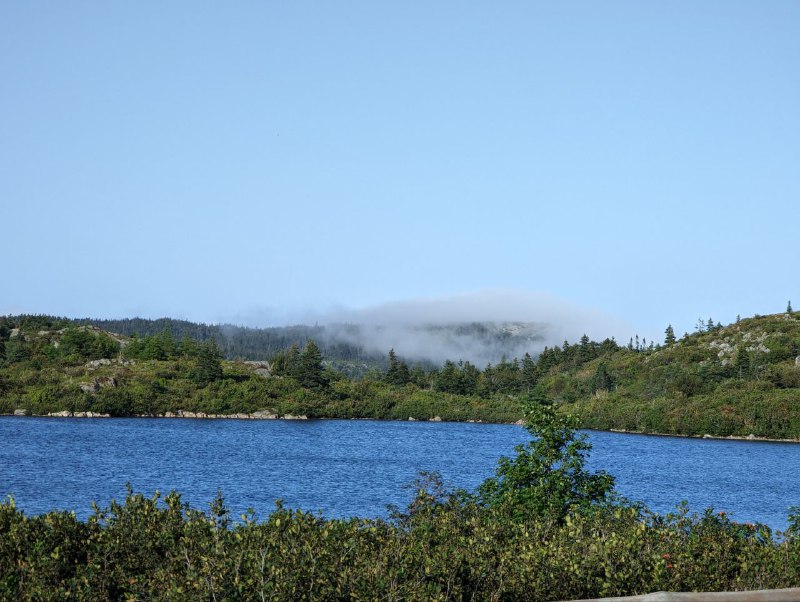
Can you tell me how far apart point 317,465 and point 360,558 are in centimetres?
6446

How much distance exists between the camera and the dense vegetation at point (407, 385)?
136 metres

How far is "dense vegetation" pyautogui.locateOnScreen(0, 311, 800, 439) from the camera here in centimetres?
13628

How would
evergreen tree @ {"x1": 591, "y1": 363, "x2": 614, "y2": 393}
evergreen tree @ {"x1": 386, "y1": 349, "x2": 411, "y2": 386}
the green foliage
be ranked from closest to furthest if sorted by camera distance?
1. the green foliage
2. evergreen tree @ {"x1": 591, "y1": 363, "x2": 614, "y2": 393}
3. evergreen tree @ {"x1": 386, "y1": 349, "x2": 411, "y2": 386}

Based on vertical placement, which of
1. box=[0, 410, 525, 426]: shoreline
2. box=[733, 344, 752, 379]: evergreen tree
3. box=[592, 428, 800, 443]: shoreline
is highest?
box=[733, 344, 752, 379]: evergreen tree

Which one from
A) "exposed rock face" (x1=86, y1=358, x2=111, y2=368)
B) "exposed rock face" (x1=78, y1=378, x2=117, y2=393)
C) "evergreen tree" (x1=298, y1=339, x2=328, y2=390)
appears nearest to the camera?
"exposed rock face" (x1=78, y1=378, x2=117, y2=393)

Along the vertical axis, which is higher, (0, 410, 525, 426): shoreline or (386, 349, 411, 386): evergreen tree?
(386, 349, 411, 386): evergreen tree

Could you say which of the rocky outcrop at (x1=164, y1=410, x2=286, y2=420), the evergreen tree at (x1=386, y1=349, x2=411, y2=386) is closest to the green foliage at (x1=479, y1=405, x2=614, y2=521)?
the rocky outcrop at (x1=164, y1=410, x2=286, y2=420)

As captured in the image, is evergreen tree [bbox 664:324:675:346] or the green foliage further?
evergreen tree [bbox 664:324:675:346]

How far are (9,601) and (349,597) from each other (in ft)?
13.7

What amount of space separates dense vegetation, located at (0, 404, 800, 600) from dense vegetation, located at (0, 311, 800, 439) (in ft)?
410

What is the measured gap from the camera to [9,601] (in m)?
10.7

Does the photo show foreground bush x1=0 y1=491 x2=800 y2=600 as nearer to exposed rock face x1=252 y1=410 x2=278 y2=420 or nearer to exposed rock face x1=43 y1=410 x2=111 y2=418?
exposed rock face x1=43 y1=410 x2=111 y2=418

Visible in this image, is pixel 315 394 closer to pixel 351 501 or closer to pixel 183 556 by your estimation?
pixel 351 501

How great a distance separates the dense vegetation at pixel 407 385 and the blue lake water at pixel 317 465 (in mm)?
10981
